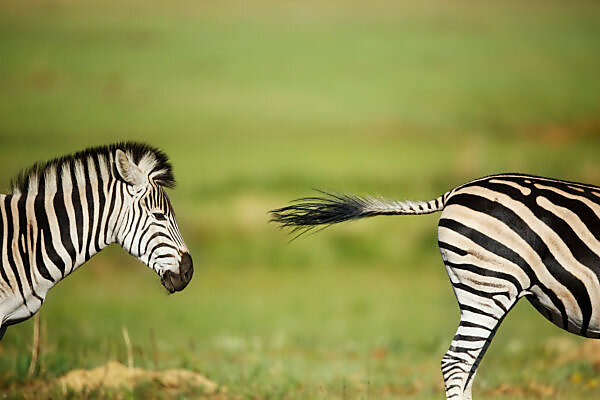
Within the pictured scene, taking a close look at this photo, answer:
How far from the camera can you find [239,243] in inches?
853

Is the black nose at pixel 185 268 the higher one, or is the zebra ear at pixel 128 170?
the zebra ear at pixel 128 170

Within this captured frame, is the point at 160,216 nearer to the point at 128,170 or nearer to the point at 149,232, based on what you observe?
the point at 149,232

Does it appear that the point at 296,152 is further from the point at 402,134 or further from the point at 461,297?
the point at 461,297

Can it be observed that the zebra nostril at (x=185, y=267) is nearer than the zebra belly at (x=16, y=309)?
No

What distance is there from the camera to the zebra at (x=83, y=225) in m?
6.41

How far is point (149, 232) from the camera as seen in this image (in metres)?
6.45

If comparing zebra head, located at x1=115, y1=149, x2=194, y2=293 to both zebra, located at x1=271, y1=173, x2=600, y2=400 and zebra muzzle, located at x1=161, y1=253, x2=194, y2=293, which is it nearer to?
zebra muzzle, located at x1=161, y1=253, x2=194, y2=293

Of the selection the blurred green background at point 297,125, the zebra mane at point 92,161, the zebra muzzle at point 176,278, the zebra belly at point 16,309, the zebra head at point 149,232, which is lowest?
the zebra belly at point 16,309

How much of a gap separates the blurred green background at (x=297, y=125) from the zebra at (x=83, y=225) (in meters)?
6.46

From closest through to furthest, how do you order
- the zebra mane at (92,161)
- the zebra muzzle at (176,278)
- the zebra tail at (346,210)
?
the zebra muzzle at (176,278)
the zebra mane at (92,161)
the zebra tail at (346,210)

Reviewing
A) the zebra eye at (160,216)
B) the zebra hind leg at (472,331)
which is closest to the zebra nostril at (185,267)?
the zebra eye at (160,216)

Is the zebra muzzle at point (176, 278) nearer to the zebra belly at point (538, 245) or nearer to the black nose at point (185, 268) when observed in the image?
the black nose at point (185, 268)

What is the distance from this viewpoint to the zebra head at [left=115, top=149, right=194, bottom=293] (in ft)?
21.1

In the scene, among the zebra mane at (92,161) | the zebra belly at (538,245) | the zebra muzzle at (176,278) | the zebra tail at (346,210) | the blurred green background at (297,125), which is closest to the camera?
the zebra belly at (538,245)
